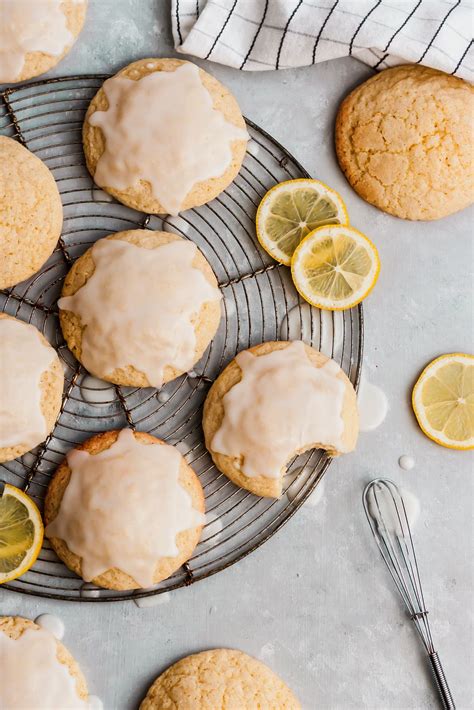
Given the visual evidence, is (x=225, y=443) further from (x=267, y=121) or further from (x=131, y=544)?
(x=267, y=121)

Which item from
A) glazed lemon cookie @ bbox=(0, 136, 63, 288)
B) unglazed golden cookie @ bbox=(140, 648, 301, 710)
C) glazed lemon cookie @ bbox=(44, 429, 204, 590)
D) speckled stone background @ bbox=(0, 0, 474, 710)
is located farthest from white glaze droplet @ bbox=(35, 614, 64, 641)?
glazed lemon cookie @ bbox=(0, 136, 63, 288)

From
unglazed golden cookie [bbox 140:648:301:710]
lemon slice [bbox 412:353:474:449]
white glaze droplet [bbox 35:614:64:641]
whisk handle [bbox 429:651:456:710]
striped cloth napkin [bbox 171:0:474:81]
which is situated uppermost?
striped cloth napkin [bbox 171:0:474:81]

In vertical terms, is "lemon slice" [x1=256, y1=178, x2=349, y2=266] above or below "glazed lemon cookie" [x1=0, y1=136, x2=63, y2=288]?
above

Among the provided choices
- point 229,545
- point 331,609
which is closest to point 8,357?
point 229,545

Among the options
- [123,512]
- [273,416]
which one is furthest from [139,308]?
[123,512]

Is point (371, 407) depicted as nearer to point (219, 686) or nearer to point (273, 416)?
point (273, 416)

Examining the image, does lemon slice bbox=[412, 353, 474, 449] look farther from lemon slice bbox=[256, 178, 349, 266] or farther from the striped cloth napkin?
the striped cloth napkin
